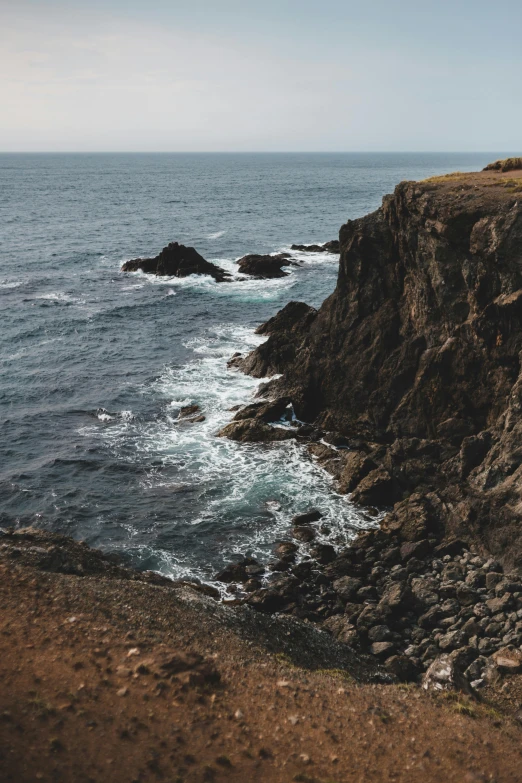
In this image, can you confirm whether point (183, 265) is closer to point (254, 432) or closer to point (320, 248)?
point (320, 248)

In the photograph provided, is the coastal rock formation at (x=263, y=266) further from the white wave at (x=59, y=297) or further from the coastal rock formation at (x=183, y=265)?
the white wave at (x=59, y=297)

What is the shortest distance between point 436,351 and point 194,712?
2888 centimetres

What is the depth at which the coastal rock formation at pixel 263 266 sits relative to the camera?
92688 mm

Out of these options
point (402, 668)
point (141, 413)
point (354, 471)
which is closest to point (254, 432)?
point (354, 471)

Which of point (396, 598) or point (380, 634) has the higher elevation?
point (396, 598)

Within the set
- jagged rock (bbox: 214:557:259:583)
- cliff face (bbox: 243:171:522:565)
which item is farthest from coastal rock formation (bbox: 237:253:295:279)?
jagged rock (bbox: 214:557:259:583)

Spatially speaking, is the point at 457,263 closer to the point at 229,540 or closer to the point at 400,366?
the point at 400,366

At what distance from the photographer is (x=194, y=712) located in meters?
18.0

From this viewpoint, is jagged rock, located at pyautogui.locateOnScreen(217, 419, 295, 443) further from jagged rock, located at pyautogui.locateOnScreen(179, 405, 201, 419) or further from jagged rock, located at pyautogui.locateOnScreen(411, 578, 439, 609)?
jagged rock, located at pyautogui.locateOnScreen(411, 578, 439, 609)

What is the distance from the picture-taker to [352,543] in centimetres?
3366

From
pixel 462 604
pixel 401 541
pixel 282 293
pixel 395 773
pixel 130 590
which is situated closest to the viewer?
pixel 395 773

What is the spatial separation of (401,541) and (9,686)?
20968 millimetres

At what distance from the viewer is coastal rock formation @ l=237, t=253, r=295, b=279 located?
92.7 m

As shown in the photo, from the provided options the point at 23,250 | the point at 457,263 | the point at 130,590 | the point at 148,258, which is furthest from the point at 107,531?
the point at 23,250
